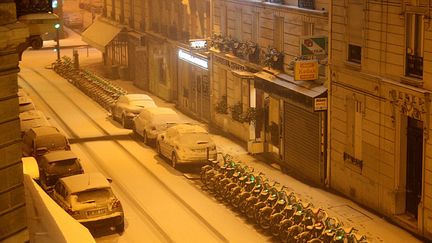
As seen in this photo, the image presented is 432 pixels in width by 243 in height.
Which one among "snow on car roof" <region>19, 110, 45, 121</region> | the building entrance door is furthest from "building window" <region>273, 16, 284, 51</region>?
"snow on car roof" <region>19, 110, 45, 121</region>

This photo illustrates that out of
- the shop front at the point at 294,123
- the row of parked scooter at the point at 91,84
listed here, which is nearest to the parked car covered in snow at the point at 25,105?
the row of parked scooter at the point at 91,84

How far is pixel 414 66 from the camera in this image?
22.6 meters

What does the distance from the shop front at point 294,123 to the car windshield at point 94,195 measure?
8.69m

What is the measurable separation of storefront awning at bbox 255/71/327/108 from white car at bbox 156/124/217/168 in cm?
328

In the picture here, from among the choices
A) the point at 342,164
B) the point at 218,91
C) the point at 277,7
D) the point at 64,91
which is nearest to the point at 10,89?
the point at 342,164

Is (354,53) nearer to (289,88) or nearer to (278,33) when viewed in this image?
(289,88)

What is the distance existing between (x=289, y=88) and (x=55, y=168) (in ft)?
30.9

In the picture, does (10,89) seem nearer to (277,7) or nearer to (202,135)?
(202,135)

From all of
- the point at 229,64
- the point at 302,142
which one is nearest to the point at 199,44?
the point at 229,64

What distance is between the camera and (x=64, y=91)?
162 feet

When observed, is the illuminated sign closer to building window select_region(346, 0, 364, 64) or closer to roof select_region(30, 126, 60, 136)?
roof select_region(30, 126, 60, 136)

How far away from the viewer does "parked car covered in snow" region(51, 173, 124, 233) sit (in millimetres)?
21922

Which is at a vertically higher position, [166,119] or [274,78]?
[274,78]

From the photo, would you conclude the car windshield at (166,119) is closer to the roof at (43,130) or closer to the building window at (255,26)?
the building window at (255,26)
